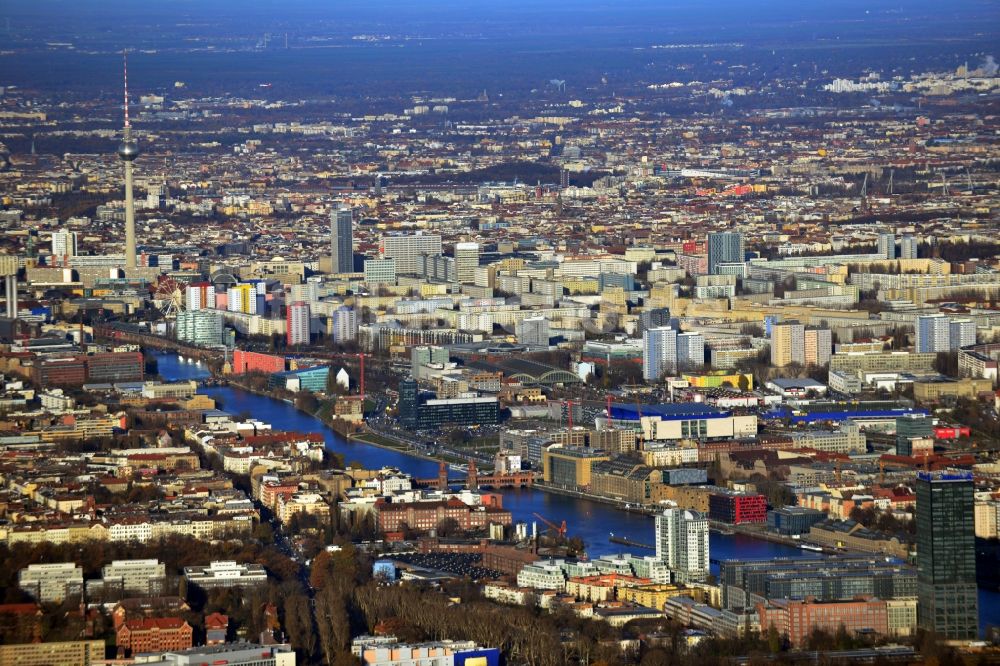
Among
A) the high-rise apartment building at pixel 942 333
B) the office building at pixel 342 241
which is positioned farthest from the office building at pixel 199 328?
the high-rise apartment building at pixel 942 333

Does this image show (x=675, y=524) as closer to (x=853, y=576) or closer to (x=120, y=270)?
(x=853, y=576)

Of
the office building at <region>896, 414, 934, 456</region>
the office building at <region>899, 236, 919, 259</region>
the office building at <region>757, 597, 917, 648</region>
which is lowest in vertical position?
the office building at <region>757, 597, 917, 648</region>

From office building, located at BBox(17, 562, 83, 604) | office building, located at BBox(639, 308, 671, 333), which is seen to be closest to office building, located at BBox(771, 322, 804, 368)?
office building, located at BBox(639, 308, 671, 333)

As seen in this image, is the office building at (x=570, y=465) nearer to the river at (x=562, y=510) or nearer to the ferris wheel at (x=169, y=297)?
the river at (x=562, y=510)

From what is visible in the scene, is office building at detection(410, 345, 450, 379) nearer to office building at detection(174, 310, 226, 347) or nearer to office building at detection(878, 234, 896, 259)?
office building at detection(174, 310, 226, 347)

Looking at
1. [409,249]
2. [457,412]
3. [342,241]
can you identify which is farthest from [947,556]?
[409,249]

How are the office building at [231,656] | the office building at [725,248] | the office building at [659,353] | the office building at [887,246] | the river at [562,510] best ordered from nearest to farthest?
1. the office building at [231,656]
2. the river at [562,510]
3. the office building at [659,353]
4. the office building at [725,248]
5. the office building at [887,246]

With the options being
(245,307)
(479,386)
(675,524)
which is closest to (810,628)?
(675,524)
